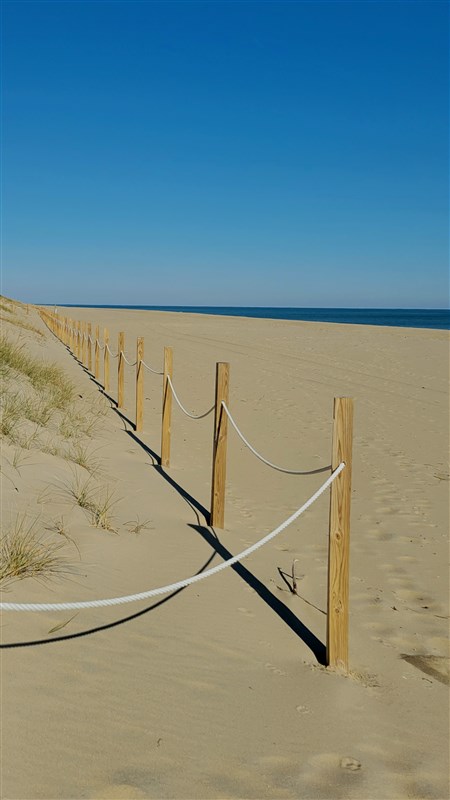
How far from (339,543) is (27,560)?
5.70ft

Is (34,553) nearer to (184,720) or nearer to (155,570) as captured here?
(155,570)

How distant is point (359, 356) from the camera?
23188 mm

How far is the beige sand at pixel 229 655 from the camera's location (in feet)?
8.04

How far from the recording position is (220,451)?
5.67 meters

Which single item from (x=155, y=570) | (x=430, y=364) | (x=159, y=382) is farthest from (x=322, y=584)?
(x=430, y=364)

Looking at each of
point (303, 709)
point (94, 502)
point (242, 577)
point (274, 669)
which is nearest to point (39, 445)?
point (94, 502)

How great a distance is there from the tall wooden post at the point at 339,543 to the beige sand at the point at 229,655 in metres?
0.16

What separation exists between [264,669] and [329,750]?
0.70 metres

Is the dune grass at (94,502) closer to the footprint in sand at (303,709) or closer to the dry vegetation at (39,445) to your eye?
the dry vegetation at (39,445)

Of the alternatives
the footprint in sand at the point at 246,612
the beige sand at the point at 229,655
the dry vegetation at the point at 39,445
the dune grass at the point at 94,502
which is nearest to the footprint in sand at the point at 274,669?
the beige sand at the point at 229,655

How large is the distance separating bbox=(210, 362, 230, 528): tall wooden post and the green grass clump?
183 centimetres

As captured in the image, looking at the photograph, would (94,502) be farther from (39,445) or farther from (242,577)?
(242,577)

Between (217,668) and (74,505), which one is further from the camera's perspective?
(74,505)

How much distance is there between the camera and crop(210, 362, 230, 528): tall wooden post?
5.61m
